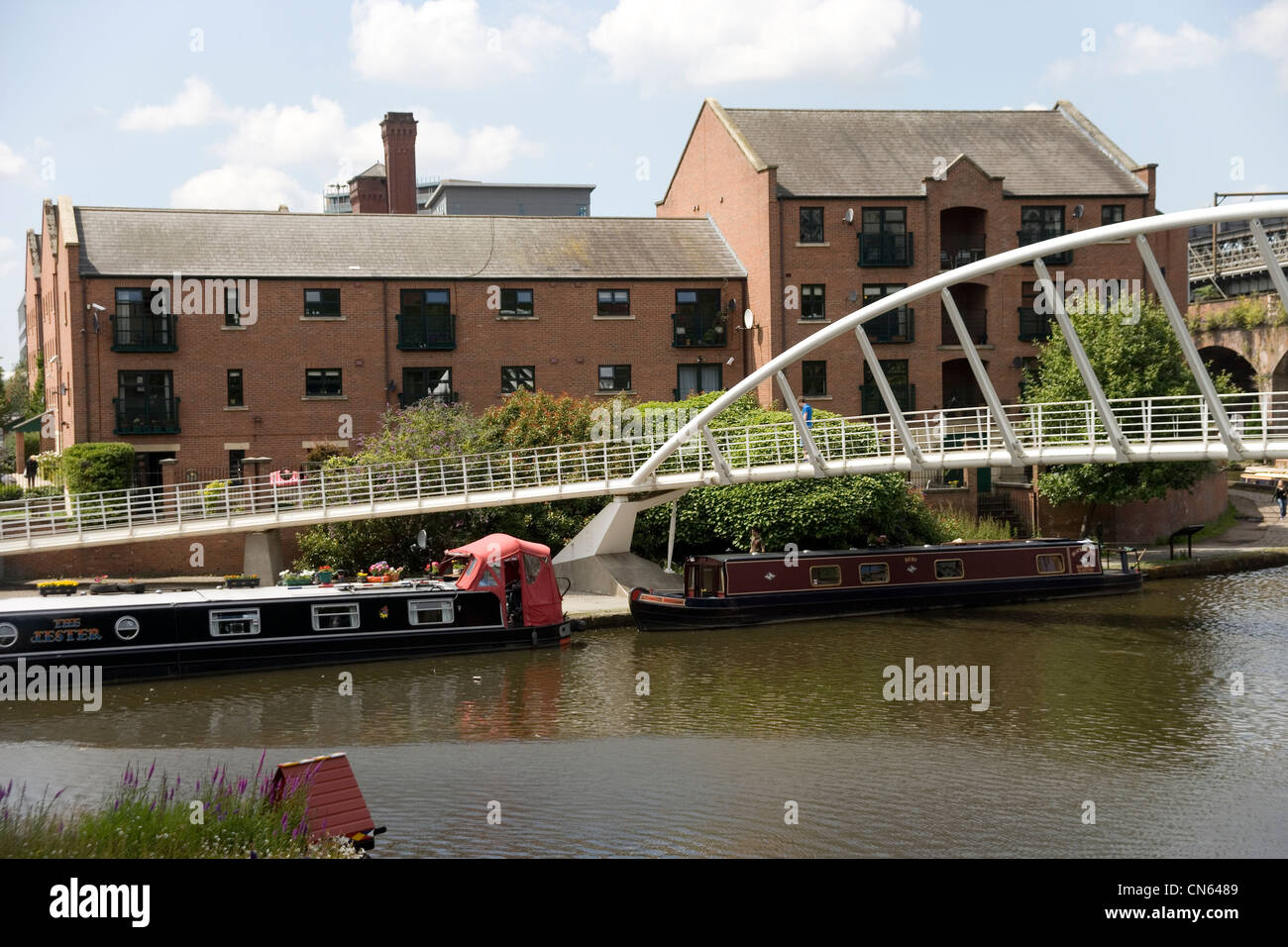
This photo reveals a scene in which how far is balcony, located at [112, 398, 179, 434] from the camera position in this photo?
3284 cm

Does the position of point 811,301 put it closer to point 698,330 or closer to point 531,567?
point 698,330

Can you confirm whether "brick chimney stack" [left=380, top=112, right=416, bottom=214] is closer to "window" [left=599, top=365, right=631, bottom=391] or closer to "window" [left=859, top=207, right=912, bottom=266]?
"window" [left=599, top=365, right=631, bottom=391]

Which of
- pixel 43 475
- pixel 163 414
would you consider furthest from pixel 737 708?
pixel 43 475

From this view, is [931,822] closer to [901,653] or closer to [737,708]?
[737,708]

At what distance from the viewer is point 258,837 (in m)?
9.27

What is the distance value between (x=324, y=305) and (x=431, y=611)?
50.7 ft

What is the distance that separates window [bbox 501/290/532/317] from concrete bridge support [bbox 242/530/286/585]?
11523 mm

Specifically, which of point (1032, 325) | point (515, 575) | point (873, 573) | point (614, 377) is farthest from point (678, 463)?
point (1032, 325)

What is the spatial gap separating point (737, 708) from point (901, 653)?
4.75m

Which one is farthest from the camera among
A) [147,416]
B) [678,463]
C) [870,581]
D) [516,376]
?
[516,376]

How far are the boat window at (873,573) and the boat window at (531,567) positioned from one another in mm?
7131

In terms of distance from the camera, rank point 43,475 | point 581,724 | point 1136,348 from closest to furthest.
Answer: point 581,724
point 1136,348
point 43,475

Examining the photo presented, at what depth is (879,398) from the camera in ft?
121
